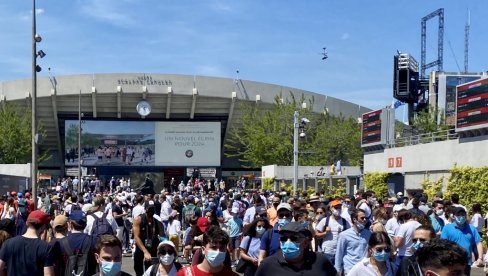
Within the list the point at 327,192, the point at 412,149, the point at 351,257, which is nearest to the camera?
the point at 351,257

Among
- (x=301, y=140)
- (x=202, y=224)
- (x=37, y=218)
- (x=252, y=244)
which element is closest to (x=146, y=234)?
(x=202, y=224)

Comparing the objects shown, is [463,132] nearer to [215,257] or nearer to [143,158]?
[215,257]

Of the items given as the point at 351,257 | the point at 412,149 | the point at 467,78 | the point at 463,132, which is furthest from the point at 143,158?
the point at 351,257

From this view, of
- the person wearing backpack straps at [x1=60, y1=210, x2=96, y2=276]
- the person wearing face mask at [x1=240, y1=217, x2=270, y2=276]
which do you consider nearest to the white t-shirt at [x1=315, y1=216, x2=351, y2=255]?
the person wearing face mask at [x1=240, y1=217, x2=270, y2=276]

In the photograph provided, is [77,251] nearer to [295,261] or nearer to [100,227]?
[295,261]

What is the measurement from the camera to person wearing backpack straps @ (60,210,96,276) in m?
7.10

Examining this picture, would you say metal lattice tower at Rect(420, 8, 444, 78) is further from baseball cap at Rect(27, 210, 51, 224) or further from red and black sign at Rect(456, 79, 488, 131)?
baseball cap at Rect(27, 210, 51, 224)

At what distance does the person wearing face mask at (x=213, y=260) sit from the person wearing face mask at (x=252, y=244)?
3371 millimetres

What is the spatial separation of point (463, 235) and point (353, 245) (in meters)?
2.05

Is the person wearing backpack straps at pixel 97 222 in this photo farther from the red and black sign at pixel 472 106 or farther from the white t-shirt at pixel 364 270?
the red and black sign at pixel 472 106

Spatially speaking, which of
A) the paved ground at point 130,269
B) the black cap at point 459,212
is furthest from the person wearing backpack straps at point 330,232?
the paved ground at point 130,269

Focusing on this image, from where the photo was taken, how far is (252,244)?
31.8ft

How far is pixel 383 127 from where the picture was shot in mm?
39562

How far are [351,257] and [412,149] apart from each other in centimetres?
2573
